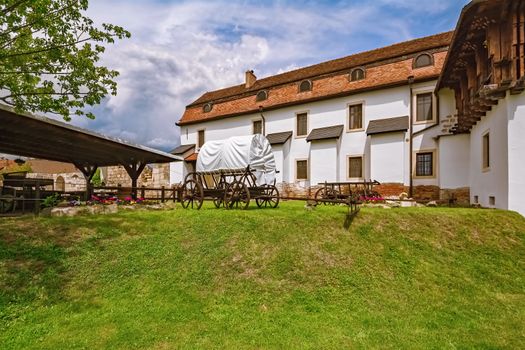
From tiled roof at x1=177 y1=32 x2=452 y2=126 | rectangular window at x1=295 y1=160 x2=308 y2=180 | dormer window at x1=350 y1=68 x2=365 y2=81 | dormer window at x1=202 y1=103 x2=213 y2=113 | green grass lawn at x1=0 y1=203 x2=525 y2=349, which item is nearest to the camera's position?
green grass lawn at x1=0 y1=203 x2=525 y2=349

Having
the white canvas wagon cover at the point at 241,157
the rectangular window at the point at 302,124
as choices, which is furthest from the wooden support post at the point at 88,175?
the rectangular window at the point at 302,124

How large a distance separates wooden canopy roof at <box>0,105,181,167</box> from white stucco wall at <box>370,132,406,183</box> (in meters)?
10.3

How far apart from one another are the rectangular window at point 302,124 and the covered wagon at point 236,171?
8476mm

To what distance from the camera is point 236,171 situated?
1063 centimetres

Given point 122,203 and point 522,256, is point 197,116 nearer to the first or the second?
point 122,203

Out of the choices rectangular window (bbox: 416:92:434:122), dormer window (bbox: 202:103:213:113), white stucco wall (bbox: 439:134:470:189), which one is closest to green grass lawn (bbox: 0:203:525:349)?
white stucco wall (bbox: 439:134:470:189)

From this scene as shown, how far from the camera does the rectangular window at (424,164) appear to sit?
49.6ft

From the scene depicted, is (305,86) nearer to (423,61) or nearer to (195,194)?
(423,61)

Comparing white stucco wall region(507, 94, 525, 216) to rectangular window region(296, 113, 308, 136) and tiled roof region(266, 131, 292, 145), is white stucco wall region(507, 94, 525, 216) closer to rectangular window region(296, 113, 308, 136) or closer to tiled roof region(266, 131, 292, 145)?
rectangular window region(296, 113, 308, 136)

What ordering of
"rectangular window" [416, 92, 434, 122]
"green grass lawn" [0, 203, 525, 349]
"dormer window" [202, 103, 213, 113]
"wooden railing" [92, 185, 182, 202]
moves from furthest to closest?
1. "dormer window" [202, 103, 213, 113]
2. "rectangular window" [416, 92, 434, 122]
3. "wooden railing" [92, 185, 182, 202]
4. "green grass lawn" [0, 203, 525, 349]

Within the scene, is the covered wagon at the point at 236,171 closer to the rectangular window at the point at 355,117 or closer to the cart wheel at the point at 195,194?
the cart wheel at the point at 195,194

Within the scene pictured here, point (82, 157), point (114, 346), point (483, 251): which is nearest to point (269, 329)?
point (114, 346)

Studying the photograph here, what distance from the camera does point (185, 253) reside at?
6750mm

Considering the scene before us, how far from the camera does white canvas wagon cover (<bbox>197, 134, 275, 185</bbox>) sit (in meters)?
10.7
